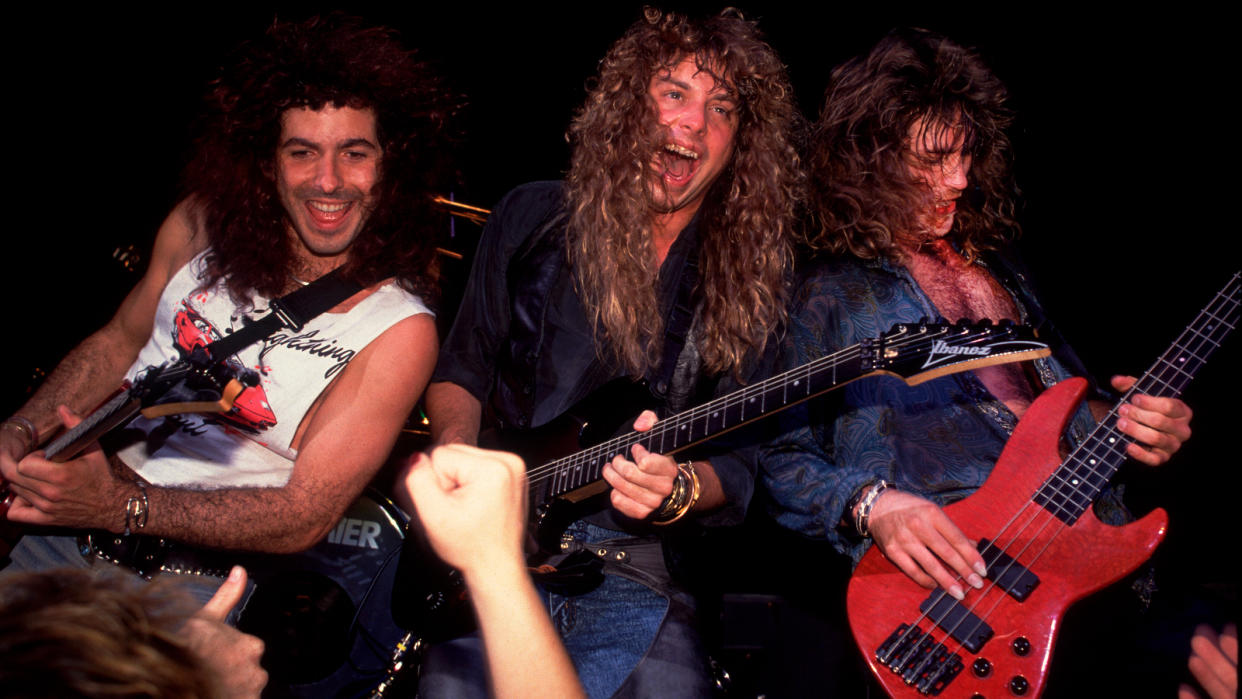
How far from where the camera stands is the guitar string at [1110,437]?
191 centimetres

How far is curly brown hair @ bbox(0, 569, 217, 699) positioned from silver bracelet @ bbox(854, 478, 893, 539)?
1.78 meters

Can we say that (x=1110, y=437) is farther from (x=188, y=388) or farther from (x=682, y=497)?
(x=188, y=388)

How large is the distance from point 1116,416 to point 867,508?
0.75 meters

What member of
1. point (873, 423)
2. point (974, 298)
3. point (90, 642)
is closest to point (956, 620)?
point (873, 423)

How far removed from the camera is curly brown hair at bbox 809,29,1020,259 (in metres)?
2.69

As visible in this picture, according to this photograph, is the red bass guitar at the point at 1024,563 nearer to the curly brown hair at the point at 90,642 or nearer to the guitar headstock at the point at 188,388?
the curly brown hair at the point at 90,642

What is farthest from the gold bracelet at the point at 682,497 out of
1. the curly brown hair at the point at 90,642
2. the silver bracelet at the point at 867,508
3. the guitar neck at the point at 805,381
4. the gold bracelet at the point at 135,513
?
the gold bracelet at the point at 135,513

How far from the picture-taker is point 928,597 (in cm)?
197

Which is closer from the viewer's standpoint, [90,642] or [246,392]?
[90,642]

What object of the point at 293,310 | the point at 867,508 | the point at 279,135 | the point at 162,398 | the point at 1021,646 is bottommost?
the point at 1021,646

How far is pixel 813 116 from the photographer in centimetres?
374

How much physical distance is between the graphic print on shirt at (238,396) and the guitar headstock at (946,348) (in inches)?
84.6

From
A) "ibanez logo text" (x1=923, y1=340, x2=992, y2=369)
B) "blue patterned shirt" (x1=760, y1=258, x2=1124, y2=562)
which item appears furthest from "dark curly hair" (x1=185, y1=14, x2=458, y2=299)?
"ibanez logo text" (x1=923, y1=340, x2=992, y2=369)

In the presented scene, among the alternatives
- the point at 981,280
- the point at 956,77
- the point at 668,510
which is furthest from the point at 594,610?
the point at 956,77
